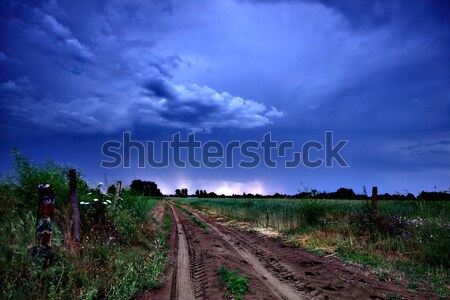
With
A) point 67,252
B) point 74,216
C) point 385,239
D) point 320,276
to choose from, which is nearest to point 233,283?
point 320,276

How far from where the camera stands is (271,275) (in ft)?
26.8

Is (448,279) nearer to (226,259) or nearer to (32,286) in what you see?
(226,259)

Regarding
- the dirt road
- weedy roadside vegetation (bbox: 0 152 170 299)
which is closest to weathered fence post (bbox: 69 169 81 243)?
weedy roadside vegetation (bbox: 0 152 170 299)

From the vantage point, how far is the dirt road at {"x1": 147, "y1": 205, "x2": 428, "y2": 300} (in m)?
6.57

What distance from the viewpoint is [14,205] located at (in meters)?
7.35

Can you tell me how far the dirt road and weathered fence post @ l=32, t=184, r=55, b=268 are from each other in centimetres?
210

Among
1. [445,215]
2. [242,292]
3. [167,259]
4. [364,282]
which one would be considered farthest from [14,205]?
[445,215]

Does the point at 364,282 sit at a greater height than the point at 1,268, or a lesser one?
lesser

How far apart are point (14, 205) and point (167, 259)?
4043 mm

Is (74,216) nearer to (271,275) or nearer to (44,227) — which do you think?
(44,227)

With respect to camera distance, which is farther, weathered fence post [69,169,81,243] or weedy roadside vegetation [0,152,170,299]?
weathered fence post [69,169,81,243]

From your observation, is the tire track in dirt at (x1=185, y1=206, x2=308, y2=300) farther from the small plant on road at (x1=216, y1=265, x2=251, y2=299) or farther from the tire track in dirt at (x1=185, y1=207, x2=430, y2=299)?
the small plant on road at (x1=216, y1=265, x2=251, y2=299)

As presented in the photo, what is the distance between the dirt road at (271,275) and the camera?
21.6 ft

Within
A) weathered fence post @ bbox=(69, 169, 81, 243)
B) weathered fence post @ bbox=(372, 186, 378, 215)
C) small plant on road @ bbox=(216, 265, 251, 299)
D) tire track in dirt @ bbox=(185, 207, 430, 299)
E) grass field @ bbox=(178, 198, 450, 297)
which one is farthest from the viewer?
weathered fence post @ bbox=(372, 186, 378, 215)
